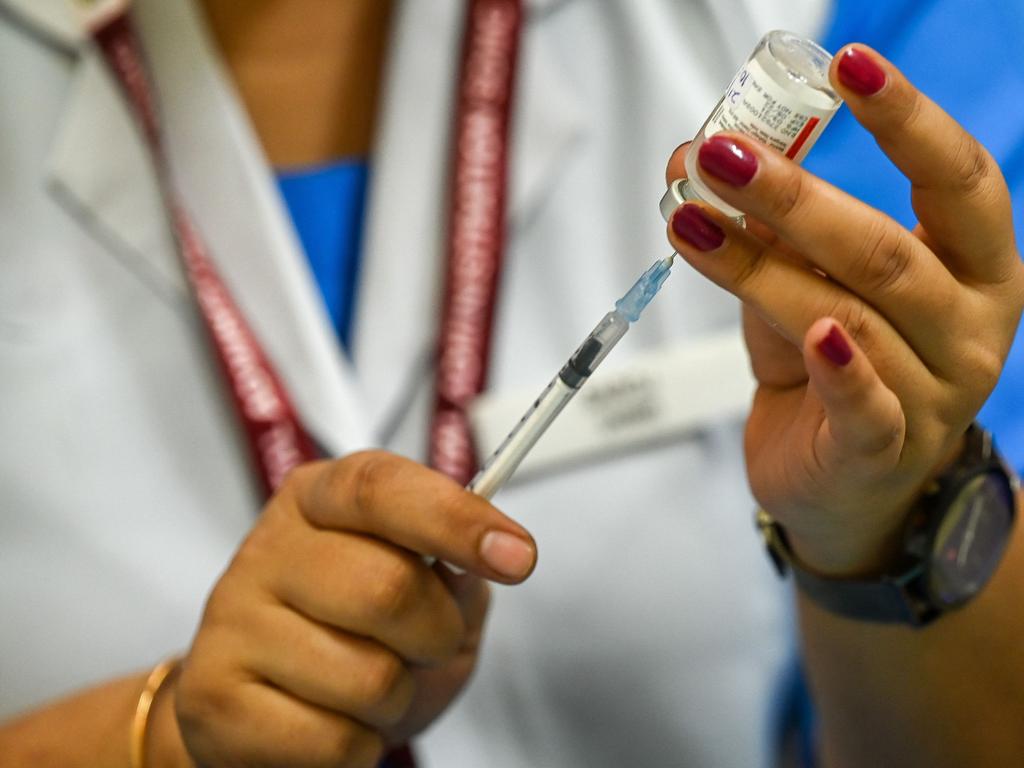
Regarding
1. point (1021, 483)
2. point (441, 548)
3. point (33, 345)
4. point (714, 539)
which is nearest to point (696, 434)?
point (714, 539)

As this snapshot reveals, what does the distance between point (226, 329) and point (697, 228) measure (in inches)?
16.7

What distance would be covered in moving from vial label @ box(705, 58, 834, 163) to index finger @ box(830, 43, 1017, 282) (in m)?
0.02

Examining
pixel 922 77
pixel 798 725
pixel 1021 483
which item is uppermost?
pixel 922 77

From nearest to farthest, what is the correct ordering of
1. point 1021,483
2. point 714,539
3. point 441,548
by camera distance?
point 441,548, point 1021,483, point 714,539

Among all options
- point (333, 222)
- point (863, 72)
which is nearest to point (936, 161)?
point (863, 72)

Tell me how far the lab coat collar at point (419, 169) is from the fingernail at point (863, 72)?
39 centimetres

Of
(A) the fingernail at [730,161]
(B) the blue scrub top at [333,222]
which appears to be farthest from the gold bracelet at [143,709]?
(A) the fingernail at [730,161]

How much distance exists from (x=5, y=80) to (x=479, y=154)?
34cm

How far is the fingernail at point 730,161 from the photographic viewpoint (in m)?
0.36

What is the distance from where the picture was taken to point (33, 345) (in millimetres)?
710

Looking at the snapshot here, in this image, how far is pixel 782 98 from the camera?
378 millimetres

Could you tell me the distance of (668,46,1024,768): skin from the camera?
37cm

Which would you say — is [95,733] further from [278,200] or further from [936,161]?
[936,161]

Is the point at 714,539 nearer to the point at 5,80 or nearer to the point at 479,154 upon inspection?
the point at 479,154
